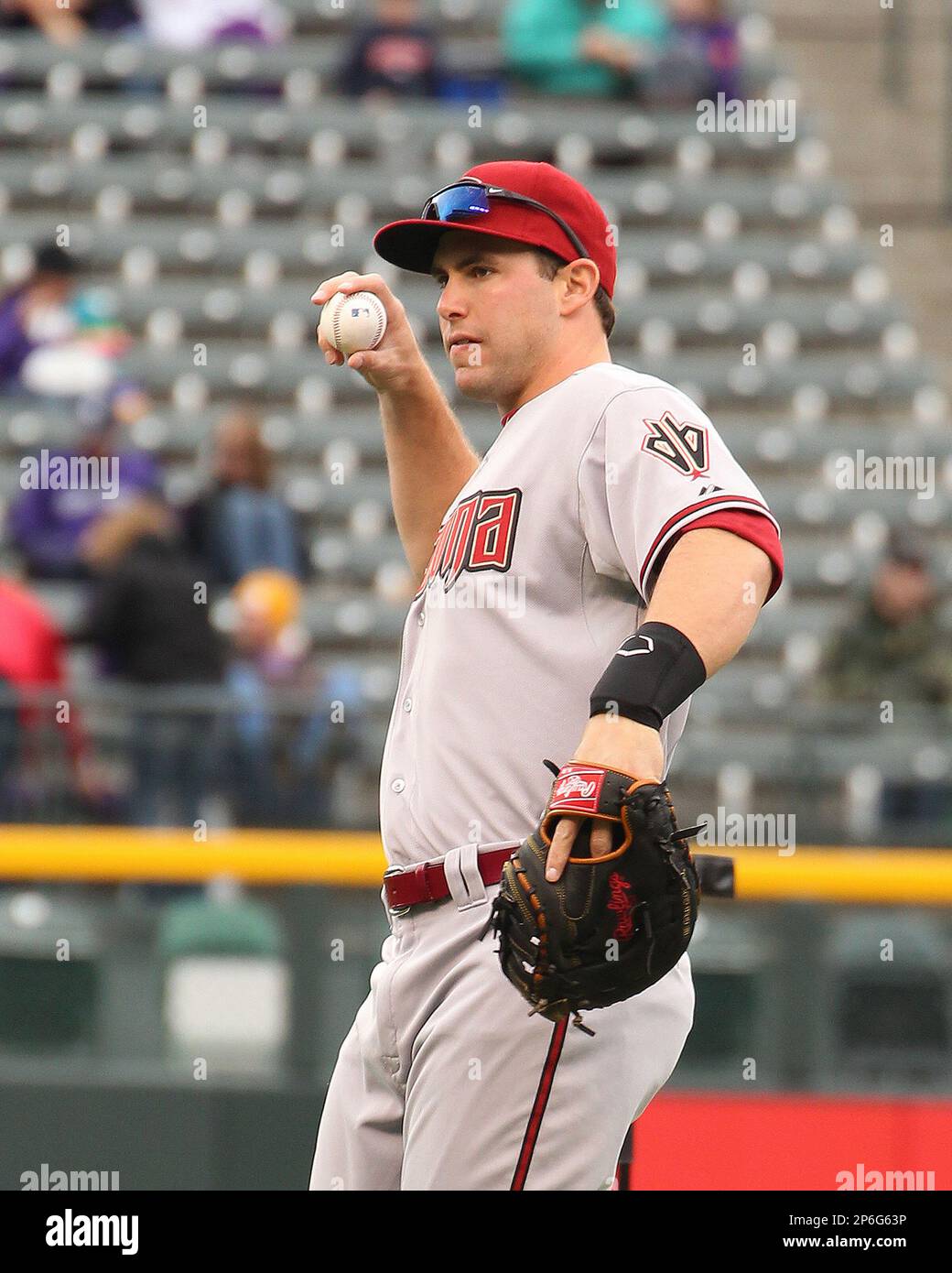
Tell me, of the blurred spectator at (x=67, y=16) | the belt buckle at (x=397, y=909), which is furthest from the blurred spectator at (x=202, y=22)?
the belt buckle at (x=397, y=909)

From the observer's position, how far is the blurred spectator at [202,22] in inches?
362

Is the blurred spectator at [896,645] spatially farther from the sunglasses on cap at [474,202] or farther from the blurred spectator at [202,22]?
the blurred spectator at [202,22]

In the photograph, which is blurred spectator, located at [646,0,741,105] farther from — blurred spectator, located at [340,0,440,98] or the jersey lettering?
the jersey lettering

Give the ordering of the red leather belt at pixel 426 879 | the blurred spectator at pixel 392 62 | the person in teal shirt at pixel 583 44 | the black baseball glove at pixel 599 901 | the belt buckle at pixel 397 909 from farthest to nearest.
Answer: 1. the blurred spectator at pixel 392 62
2. the person in teal shirt at pixel 583 44
3. the belt buckle at pixel 397 909
4. the red leather belt at pixel 426 879
5. the black baseball glove at pixel 599 901

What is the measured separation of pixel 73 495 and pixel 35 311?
45.3 inches

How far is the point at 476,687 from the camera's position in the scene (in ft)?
8.16

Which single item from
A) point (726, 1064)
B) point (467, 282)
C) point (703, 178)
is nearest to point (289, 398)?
point (703, 178)

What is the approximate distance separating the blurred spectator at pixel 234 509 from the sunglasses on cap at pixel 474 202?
373 centimetres

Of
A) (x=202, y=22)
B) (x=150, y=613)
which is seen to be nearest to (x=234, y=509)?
(x=150, y=613)

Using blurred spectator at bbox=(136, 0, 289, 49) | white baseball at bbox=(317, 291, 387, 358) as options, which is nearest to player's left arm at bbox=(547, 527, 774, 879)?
white baseball at bbox=(317, 291, 387, 358)

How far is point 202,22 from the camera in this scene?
30.2ft

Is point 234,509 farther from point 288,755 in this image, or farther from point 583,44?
point 583,44

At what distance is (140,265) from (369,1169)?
6.62 m
